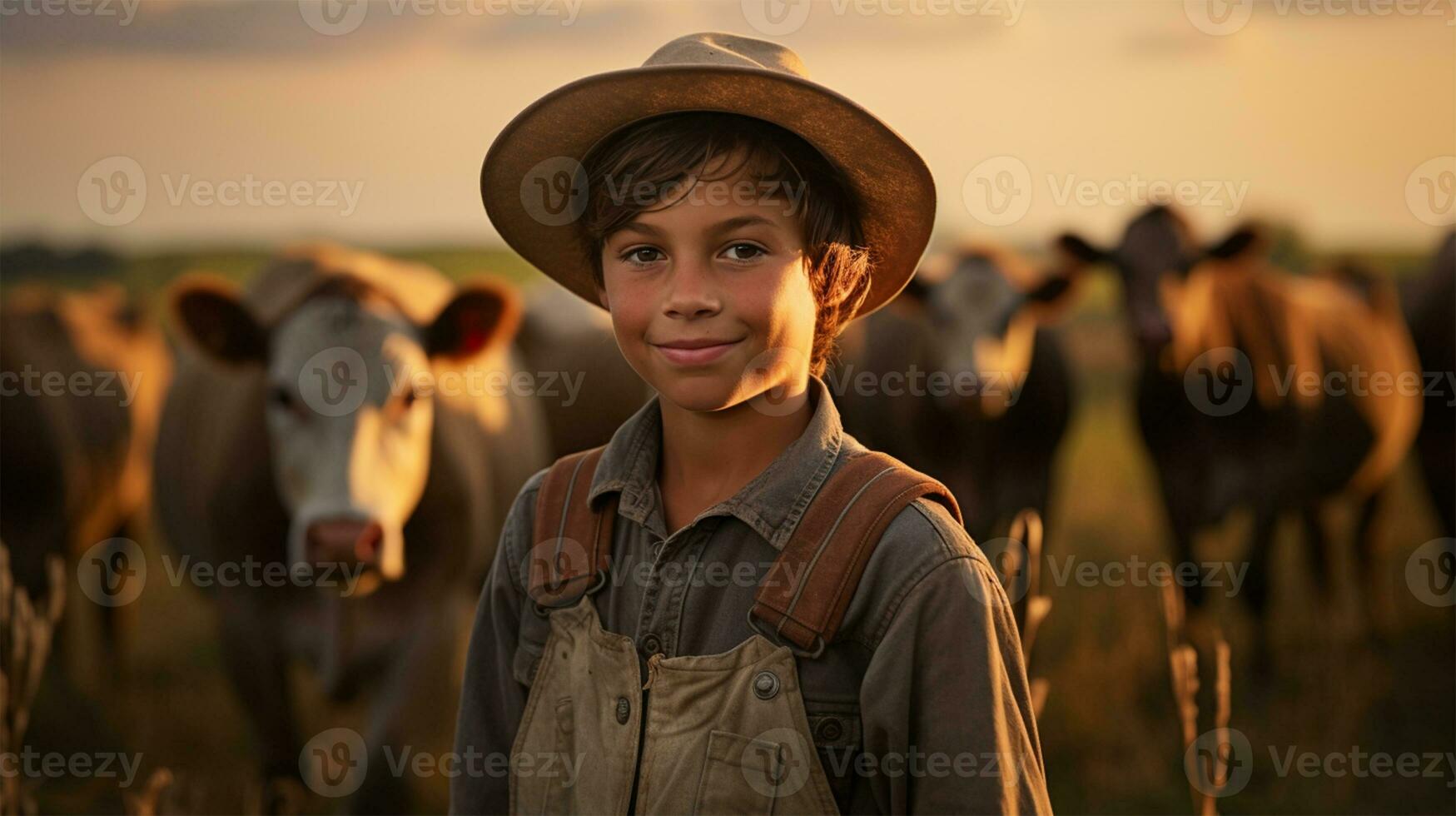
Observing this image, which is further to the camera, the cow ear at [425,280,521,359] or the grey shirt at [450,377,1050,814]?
the cow ear at [425,280,521,359]

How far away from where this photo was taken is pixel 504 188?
6.59 feet

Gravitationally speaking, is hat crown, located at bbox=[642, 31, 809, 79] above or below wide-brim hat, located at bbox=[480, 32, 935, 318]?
above

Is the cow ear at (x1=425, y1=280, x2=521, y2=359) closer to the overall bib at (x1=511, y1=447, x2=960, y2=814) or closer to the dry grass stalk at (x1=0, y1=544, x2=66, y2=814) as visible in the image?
the dry grass stalk at (x1=0, y1=544, x2=66, y2=814)

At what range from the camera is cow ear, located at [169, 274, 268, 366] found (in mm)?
4434

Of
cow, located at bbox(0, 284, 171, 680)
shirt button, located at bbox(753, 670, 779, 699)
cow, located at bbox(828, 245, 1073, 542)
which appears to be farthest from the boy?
cow, located at bbox(0, 284, 171, 680)

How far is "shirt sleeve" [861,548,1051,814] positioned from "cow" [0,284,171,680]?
519 centimetres

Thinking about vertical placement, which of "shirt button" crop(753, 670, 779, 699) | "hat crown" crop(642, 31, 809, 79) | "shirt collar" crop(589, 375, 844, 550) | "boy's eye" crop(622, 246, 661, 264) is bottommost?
"shirt button" crop(753, 670, 779, 699)

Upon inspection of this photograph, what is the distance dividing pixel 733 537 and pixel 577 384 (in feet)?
14.5

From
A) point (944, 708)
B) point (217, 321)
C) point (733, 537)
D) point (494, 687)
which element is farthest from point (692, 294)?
point (217, 321)

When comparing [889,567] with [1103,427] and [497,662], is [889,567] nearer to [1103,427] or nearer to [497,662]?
[497,662]

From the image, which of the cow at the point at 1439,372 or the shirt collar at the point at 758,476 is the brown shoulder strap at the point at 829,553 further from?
the cow at the point at 1439,372

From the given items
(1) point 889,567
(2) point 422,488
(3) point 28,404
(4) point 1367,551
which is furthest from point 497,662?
(4) point 1367,551

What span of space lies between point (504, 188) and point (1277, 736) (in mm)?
4520

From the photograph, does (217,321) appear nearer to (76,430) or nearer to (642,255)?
(76,430)
